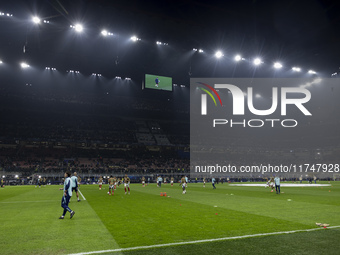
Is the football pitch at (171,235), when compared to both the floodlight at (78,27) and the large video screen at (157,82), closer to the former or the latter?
the floodlight at (78,27)

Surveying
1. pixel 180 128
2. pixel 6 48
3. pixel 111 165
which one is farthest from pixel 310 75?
pixel 6 48

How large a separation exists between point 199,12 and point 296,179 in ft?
183

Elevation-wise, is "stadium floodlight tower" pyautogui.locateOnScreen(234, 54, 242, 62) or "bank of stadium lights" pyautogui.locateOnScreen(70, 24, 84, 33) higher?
"bank of stadium lights" pyautogui.locateOnScreen(70, 24, 84, 33)

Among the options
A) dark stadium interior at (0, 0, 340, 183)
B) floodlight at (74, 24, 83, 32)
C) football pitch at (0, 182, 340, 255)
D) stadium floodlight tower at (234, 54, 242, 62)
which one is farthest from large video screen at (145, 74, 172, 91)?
football pitch at (0, 182, 340, 255)

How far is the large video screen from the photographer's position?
51469 millimetres

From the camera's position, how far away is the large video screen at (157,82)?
5147cm

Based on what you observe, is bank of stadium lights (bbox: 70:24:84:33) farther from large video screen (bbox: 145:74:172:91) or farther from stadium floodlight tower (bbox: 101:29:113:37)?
large video screen (bbox: 145:74:172:91)

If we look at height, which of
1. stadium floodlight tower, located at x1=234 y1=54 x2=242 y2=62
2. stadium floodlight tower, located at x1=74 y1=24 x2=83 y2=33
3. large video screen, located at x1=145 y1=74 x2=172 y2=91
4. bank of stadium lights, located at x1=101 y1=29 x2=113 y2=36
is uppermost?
bank of stadium lights, located at x1=101 y1=29 x2=113 y2=36

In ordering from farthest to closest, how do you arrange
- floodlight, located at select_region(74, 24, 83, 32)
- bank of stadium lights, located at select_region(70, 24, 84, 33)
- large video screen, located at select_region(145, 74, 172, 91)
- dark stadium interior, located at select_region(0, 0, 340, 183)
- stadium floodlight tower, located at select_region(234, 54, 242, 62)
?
large video screen, located at select_region(145, 74, 172, 91) → stadium floodlight tower, located at select_region(234, 54, 242, 62) → floodlight, located at select_region(74, 24, 83, 32) → bank of stadium lights, located at select_region(70, 24, 84, 33) → dark stadium interior, located at select_region(0, 0, 340, 183)

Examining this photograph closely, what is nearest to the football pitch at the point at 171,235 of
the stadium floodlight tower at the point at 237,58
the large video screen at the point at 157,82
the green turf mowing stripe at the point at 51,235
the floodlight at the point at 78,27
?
the green turf mowing stripe at the point at 51,235

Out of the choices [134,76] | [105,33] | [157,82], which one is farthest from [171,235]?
[134,76]

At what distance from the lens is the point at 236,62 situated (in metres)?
49.1

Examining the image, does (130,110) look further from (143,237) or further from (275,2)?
(143,237)

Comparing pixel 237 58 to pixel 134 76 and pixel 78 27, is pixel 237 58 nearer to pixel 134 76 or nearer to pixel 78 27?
pixel 134 76
